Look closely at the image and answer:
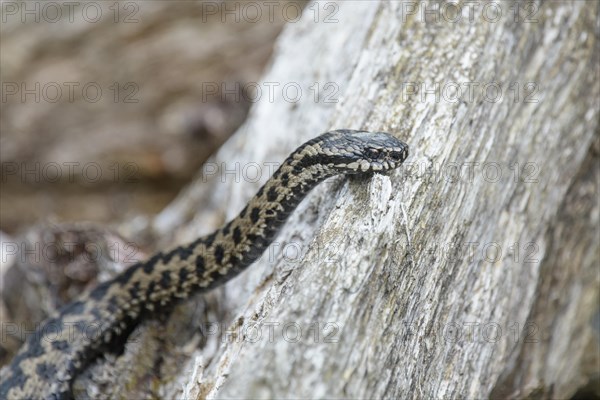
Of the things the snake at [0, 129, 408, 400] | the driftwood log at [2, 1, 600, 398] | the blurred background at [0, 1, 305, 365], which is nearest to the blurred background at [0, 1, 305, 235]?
the blurred background at [0, 1, 305, 365]

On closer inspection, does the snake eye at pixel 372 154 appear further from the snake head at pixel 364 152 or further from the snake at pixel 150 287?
the snake at pixel 150 287

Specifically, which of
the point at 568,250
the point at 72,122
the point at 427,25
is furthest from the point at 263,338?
the point at 72,122

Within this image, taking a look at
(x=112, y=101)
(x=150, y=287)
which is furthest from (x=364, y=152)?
(x=112, y=101)

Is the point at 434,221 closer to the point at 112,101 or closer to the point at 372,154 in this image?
the point at 372,154

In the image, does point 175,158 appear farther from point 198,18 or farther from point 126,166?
point 198,18

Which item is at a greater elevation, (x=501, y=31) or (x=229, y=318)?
(x=501, y=31)

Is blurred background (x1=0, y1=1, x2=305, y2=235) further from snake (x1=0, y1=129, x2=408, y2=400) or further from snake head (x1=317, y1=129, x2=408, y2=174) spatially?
snake head (x1=317, y1=129, x2=408, y2=174)

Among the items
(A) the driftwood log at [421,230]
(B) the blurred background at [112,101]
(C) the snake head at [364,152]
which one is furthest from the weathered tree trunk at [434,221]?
(B) the blurred background at [112,101]
